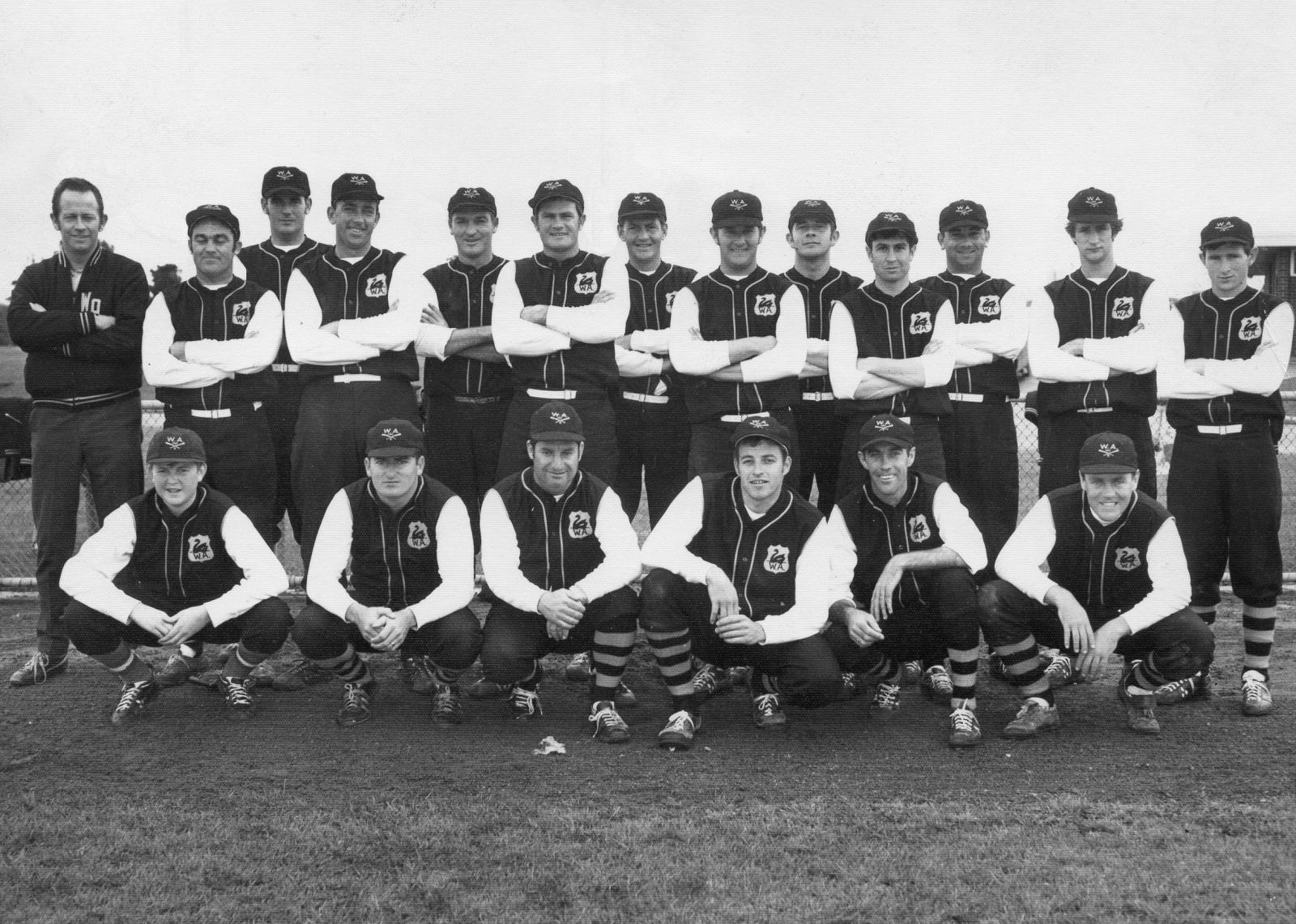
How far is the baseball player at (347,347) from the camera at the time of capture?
5.56 m

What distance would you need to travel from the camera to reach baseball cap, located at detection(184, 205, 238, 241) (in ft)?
18.6

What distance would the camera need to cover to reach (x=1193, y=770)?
4.27 metres

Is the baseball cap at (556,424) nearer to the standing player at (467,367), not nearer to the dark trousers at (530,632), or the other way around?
the dark trousers at (530,632)

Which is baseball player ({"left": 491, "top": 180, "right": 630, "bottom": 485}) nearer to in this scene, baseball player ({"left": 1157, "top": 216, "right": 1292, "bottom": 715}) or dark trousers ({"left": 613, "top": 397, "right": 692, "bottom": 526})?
dark trousers ({"left": 613, "top": 397, "right": 692, "bottom": 526})

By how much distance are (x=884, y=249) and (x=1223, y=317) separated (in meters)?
1.60

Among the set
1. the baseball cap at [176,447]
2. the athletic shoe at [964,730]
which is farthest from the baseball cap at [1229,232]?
the baseball cap at [176,447]

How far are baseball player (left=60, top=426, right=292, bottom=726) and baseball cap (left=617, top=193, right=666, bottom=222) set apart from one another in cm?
241

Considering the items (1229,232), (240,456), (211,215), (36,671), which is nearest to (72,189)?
(211,215)

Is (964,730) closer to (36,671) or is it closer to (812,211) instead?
(812,211)

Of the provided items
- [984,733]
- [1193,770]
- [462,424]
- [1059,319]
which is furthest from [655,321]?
[1193,770]

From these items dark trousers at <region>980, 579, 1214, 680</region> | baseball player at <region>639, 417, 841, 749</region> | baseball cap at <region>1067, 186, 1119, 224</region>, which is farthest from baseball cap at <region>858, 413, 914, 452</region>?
baseball cap at <region>1067, 186, 1119, 224</region>

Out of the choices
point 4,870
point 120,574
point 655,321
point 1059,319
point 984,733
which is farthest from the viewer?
point 655,321

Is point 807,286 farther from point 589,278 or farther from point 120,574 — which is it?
point 120,574

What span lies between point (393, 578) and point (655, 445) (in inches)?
63.7
